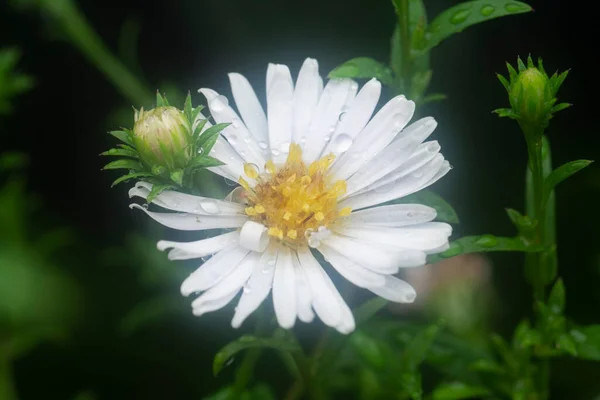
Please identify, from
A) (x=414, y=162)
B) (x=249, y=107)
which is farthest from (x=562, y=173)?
(x=249, y=107)

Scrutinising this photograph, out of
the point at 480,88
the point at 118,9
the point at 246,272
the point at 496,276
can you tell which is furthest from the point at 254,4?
the point at 246,272

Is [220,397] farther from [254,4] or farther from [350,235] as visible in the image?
[254,4]

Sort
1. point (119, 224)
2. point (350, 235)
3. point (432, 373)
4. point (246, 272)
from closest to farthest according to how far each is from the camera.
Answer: point (246, 272)
point (350, 235)
point (432, 373)
point (119, 224)

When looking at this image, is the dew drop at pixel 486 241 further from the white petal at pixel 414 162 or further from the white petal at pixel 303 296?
the white petal at pixel 303 296

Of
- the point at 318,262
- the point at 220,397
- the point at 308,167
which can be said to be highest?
the point at 308,167

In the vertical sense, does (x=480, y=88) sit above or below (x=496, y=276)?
above

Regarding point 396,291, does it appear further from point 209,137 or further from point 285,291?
point 209,137

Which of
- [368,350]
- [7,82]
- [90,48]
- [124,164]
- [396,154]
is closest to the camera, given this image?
[124,164]

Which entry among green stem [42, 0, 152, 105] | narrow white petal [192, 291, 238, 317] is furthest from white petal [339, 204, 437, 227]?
green stem [42, 0, 152, 105]
